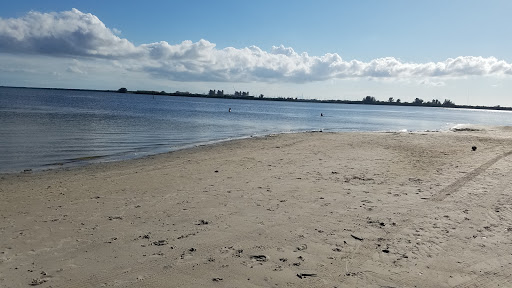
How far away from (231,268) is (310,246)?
1.44 m

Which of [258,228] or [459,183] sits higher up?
[459,183]

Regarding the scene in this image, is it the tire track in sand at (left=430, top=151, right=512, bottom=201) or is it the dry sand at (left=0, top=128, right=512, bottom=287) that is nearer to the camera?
the dry sand at (left=0, top=128, right=512, bottom=287)

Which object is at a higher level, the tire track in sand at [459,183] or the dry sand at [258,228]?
the tire track in sand at [459,183]

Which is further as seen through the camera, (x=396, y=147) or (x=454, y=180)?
(x=396, y=147)

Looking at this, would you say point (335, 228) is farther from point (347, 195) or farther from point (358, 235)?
point (347, 195)

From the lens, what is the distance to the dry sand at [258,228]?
490cm

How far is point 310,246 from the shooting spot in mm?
5820

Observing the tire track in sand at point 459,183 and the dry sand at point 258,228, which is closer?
the dry sand at point 258,228

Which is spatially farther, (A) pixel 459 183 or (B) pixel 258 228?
(A) pixel 459 183

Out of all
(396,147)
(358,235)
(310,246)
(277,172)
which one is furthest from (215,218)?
(396,147)

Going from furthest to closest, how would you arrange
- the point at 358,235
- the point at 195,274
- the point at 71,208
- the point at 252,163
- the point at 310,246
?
the point at 252,163, the point at 71,208, the point at 358,235, the point at 310,246, the point at 195,274

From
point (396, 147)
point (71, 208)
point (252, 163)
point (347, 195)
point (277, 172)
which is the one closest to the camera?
point (71, 208)

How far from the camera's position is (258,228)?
6605mm

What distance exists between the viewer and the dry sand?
16.1ft
